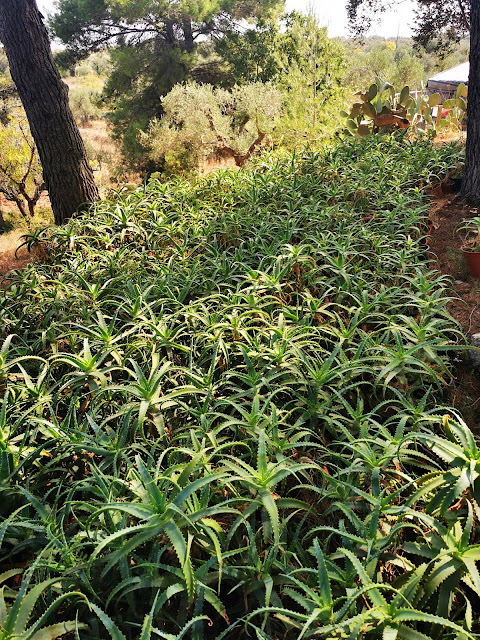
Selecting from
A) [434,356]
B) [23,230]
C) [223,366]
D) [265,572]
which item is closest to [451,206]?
[434,356]

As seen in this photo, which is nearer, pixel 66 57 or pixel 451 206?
pixel 451 206

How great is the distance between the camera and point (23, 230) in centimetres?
781

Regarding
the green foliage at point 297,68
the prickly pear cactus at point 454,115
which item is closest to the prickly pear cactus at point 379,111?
the green foliage at point 297,68

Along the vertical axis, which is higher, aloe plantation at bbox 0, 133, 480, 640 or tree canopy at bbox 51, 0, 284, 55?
tree canopy at bbox 51, 0, 284, 55

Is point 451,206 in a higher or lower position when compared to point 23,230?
higher

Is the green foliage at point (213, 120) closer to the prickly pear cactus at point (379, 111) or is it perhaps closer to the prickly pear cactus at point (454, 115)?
the prickly pear cactus at point (379, 111)

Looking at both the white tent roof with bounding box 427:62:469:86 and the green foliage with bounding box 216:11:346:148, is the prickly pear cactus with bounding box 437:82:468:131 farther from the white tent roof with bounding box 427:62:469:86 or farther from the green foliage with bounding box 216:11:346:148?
the white tent roof with bounding box 427:62:469:86

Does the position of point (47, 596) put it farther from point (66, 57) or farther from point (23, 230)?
point (66, 57)

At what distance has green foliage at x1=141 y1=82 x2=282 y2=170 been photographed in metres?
9.30

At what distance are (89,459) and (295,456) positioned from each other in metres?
0.63

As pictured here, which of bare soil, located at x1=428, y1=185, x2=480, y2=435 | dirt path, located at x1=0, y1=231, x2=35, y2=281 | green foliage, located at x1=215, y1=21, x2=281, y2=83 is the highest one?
green foliage, located at x1=215, y1=21, x2=281, y2=83

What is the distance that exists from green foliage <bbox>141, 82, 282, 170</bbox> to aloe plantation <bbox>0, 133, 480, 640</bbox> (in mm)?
7116

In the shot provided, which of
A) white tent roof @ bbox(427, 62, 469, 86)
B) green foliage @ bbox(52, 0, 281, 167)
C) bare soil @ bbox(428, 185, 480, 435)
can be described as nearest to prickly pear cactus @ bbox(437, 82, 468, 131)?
bare soil @ bbox(428, 185, 480, 435)

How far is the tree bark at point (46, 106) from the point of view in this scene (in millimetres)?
3369
